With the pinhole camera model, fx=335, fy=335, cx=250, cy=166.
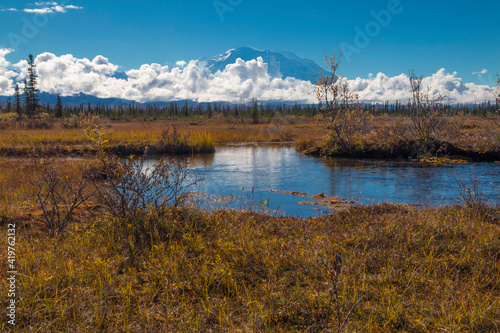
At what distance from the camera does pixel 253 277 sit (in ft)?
13.8

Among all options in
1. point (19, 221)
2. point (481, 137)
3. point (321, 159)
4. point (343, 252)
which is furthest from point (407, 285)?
point (481, 137)

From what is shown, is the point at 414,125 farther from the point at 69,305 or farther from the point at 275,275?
the point at 69,305

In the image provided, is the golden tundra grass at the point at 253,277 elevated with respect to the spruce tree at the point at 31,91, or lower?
lower

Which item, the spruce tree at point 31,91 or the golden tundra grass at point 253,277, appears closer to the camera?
the golden tundra grass at point 253,277

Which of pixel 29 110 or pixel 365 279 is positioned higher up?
pixel 29 110

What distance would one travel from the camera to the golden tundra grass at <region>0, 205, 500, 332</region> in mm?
3299

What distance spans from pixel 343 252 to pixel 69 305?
3454 millimetres

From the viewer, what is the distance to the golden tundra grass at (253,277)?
3299 mm

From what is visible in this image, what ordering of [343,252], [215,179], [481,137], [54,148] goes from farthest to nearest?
[481,137]
[54,148]
[215,179]
[343,252]

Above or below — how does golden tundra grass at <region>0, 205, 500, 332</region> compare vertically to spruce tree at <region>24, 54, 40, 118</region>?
below

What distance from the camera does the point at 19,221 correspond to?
6281 mm

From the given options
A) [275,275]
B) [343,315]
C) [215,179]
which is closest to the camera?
[343,315]

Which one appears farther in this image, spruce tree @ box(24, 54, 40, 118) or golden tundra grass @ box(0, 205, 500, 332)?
spruce tree @ box(24, 54, 40, 118)

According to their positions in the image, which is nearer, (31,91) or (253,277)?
(253,277)
